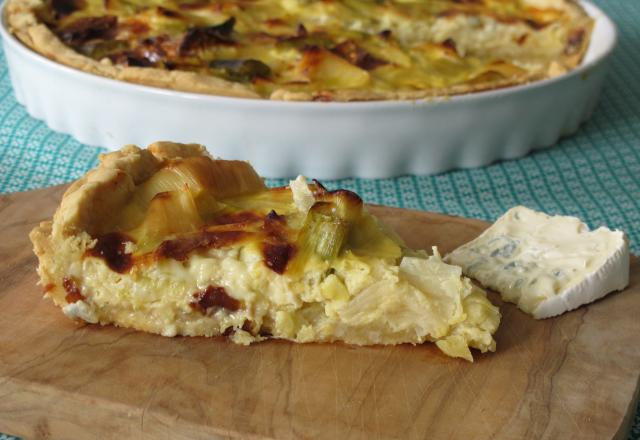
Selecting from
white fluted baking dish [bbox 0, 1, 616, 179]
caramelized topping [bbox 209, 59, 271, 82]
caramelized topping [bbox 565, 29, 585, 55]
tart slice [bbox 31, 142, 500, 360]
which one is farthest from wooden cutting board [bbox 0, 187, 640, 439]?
caramelized topping [bbox 565, 29, 585, 55]

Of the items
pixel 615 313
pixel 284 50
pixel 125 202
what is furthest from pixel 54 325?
pixel 284 50

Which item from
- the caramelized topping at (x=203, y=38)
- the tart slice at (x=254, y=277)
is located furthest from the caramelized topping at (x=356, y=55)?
the tart slice at (x=254, y=277)

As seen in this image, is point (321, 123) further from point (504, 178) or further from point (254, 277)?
point (254, 277)

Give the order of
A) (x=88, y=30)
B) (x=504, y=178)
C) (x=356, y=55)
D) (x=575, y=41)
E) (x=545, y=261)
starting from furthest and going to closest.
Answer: (x=575, y=41) → (x=88, y=30) → (x=356, y=55) → (x=504, y=178) → (x=545, y=261)

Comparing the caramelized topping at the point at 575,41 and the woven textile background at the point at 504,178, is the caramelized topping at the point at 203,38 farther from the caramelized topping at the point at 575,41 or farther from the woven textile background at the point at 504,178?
the caramelized topping at the point at 575,41

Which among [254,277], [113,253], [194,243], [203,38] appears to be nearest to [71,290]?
[113,253]

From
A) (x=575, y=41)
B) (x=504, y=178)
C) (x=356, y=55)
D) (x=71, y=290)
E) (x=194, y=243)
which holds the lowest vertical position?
(x=504, y=178)

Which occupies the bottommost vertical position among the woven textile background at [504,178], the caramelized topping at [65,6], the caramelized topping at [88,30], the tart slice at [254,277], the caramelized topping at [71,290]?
the woven textile background at [504,178]
